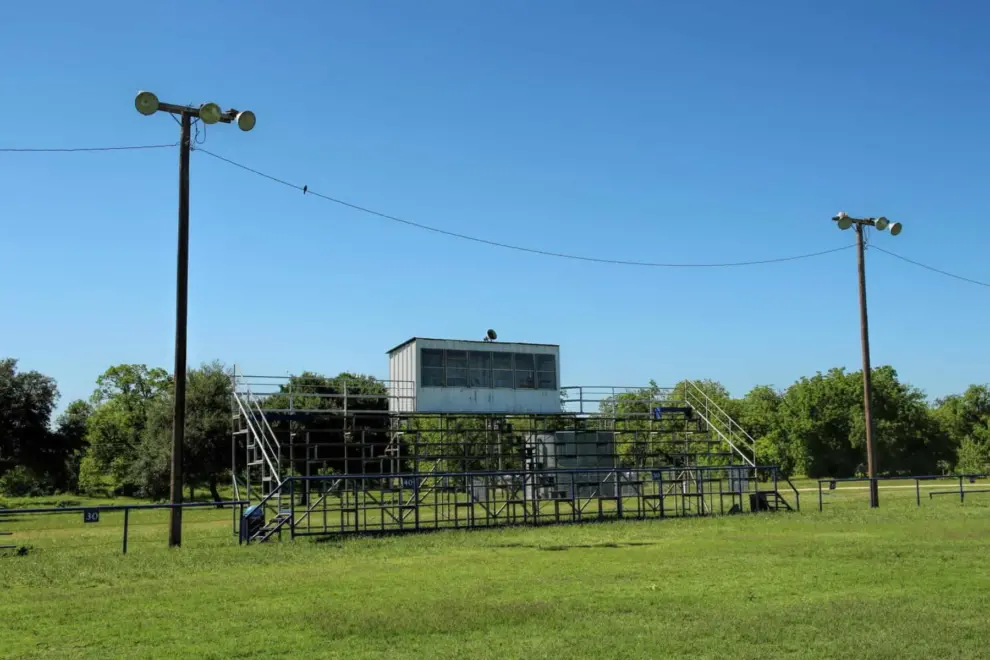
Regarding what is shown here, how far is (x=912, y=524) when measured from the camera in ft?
71.7

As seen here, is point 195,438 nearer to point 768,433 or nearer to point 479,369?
point 479,369

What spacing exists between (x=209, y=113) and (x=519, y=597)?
41.1 ft

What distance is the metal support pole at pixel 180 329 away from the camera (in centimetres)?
1884

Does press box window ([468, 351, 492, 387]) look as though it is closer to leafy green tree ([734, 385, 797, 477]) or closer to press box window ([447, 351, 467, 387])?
press box window ([447, 351, 467, 387])

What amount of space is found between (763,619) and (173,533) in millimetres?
13488

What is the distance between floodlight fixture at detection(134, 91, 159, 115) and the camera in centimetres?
1809

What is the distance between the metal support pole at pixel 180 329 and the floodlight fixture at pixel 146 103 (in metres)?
0.87

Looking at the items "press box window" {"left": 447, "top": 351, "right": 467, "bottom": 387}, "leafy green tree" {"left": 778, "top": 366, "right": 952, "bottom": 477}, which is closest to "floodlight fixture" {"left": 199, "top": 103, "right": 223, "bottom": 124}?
"press box window" {"left": 447, "top": 351, "right": 467, "bottom": 387}

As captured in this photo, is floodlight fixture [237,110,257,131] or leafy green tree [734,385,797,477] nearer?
floodlight fixture [237,110,257,131]

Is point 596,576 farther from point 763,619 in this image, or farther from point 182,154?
point 182,154

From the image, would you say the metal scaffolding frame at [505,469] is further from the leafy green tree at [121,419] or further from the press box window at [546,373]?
the leafy green tree at [121,419]

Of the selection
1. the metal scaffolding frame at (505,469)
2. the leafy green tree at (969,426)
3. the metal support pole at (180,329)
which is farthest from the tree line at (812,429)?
the metal support pole at (180,329)

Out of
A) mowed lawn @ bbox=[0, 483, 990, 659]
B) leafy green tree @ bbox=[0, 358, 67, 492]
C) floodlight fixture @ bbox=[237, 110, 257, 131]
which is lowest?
mowed lawn @ bbox=[0, 483, 990, 659]

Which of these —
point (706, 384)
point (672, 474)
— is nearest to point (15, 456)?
point (672, 474)
